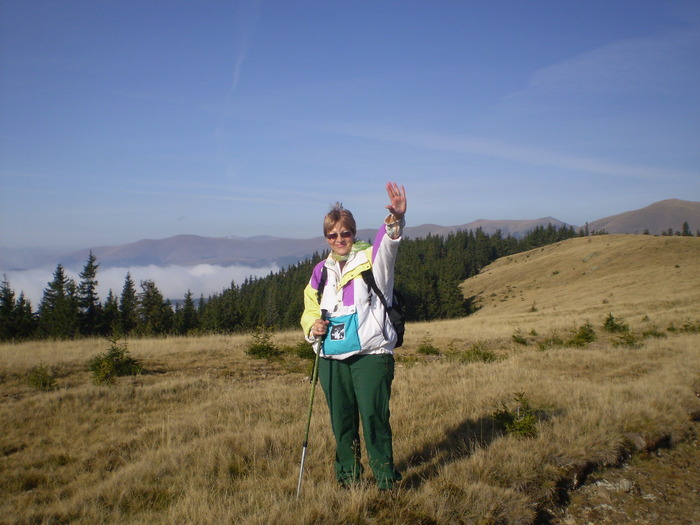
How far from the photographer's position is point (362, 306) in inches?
131

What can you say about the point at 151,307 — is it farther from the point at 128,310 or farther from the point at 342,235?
the point at 342,235

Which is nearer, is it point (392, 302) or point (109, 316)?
point (392, 302)

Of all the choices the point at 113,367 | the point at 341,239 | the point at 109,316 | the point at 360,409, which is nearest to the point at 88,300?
the point at 109,316

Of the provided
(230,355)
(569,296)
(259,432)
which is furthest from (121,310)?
(259,432)

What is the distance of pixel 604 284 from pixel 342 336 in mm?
47816

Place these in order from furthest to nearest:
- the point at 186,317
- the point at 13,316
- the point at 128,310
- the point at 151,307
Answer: the point at 186,317 → the point at 128,310 → the point at 151,307 → the point at 13,316

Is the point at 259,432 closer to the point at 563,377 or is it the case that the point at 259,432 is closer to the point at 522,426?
the point at 522,426

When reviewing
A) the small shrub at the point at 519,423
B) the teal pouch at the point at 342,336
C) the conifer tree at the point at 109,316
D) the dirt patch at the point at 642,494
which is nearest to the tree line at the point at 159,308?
the conifer tree at the point at 109,316

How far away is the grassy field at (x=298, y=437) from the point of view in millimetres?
3479

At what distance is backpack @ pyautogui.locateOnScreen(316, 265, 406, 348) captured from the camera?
3324 millimetres

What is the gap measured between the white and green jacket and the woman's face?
78mm

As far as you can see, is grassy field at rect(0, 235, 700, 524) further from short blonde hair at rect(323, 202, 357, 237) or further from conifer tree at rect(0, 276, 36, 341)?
conifer tree at rect(0, 276, 36, 341)

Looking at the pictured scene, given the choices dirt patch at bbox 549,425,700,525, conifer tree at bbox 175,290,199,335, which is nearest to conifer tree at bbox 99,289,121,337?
conifer tree at bbox 175,290,199,335

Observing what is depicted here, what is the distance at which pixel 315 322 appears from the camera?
3430 millimetres
